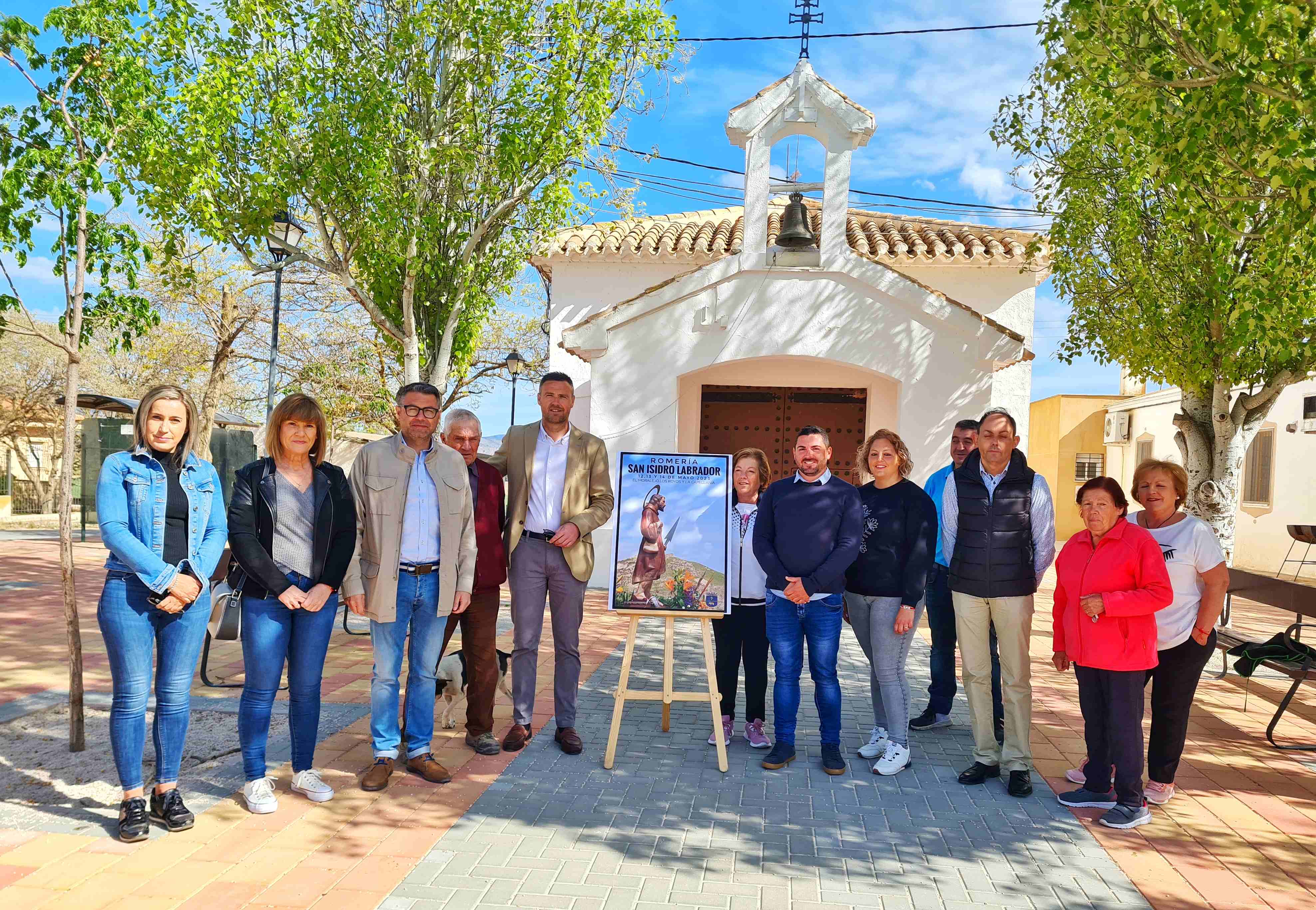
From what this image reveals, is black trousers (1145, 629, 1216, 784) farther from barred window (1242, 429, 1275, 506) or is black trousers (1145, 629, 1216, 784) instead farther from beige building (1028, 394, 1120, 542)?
beige building (1028, 394, 1120, 542)

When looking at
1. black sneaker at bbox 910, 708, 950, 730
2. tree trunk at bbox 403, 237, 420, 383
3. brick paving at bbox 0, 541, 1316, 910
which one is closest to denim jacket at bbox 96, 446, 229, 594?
brick paving at bbox 0, 541, 1316, 910

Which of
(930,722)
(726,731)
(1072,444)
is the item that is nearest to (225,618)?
(726,731)

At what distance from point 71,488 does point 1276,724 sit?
7.69m

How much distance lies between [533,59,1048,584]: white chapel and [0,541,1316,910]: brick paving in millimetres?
5367

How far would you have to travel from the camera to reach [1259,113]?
4.74 meters

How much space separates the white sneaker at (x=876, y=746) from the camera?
5184 mm

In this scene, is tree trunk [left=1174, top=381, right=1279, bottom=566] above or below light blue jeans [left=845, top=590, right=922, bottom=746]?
above

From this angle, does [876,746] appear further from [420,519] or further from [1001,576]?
[420,519]

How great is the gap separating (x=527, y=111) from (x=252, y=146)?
2883mm

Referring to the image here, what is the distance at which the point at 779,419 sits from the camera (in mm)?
12047

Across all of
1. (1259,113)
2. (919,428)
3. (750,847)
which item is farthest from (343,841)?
(919,428)

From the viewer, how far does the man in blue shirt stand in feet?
19.5

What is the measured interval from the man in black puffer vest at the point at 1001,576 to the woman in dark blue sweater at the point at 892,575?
0.23 m

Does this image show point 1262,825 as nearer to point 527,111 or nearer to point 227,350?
point 527,111
